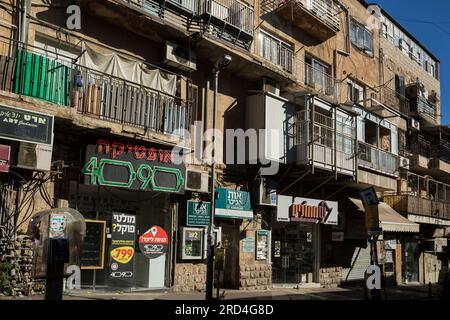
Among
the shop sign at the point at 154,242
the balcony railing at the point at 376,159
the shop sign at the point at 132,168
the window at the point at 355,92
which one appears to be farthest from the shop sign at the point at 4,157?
the window at the point at 355,92

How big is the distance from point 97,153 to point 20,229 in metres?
2.51

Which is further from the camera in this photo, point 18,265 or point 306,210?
point 306,210

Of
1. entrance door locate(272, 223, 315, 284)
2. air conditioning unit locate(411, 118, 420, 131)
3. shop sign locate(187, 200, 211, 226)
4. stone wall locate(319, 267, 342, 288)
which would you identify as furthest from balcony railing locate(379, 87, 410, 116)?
shop sign locate(187, 200, 211, 226)

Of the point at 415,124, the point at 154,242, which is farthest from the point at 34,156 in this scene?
the point at 415,124

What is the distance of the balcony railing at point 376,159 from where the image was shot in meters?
20.6

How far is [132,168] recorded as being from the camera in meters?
12.9

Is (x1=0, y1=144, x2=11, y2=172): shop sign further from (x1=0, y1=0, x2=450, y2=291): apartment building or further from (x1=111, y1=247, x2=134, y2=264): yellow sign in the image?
(x1=111, y1=247, x2=134, y2=264): yellow sign

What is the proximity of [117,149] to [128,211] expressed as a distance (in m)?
→ 1.86

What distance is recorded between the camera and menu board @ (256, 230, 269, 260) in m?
16.9

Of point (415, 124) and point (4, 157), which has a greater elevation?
point (415, 124)

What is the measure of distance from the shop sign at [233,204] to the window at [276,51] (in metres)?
5.51

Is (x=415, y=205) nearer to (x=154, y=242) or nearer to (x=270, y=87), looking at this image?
(x=270, y=87)
